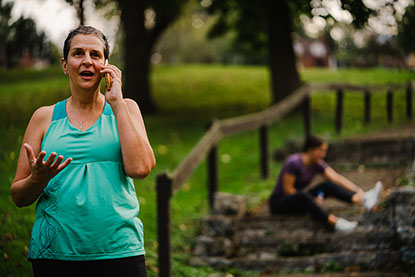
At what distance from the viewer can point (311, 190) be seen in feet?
23.0

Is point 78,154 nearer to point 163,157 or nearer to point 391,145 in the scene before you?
point 391,145

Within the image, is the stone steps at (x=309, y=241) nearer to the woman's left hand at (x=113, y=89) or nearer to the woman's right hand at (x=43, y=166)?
the woman's left hand at (x=113, y=89)

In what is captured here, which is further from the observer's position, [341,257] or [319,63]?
[319,63]

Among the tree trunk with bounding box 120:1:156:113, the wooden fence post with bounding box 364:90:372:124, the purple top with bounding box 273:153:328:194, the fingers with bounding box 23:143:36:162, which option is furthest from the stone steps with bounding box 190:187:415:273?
the tree trunk with bounding box 120:1:156:113

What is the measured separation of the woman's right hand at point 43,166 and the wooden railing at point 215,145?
261 centimetres

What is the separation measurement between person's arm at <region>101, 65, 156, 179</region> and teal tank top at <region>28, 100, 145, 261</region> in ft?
0.21

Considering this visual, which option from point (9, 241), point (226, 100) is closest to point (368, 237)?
point (9, 241)

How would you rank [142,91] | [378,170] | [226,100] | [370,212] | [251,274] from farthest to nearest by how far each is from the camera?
1. [226,100]
2. [142,91]
3. [378,170]
4. [370,212]
5. [251,274]

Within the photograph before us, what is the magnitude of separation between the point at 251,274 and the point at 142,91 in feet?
43.9

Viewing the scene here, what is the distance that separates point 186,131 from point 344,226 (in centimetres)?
944

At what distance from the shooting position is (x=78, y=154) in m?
2.42

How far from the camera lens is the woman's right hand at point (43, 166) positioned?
7.35 ft

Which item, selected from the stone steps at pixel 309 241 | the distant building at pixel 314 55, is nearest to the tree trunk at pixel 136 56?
the stone steps at pixel 309 241

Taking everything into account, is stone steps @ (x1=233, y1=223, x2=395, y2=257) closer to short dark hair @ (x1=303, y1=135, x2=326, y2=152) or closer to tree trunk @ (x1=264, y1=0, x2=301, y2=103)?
short dark hair @ (x1=303, y1=135, x2=326, y2=152)
